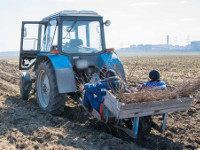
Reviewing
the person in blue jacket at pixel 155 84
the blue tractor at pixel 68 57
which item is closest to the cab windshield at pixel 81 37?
the blue tractor at pixel 68 57

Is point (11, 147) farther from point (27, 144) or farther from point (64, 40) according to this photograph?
point (64, 40)

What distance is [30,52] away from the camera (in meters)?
7.38

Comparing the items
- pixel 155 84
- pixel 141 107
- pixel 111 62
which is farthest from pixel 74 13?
pixel 141 107

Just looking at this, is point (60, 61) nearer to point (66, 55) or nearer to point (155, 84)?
point (66, 55)

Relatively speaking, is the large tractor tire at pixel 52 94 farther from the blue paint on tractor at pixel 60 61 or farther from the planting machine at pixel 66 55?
the blue paint on tractor at pixel 60 61

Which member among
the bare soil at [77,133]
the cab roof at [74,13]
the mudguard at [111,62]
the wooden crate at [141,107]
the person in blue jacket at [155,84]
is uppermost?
the cab roof at [74,13]

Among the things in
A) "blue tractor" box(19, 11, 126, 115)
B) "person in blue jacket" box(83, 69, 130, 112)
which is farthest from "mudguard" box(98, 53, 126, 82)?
"person in blue jacket" box(83, 69, 130, 112)

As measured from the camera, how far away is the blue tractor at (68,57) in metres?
5.58

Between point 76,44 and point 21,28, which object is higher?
point 21,28

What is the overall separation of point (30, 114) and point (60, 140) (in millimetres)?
1723

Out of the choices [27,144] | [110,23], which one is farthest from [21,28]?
[27,144]

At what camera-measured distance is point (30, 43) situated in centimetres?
734

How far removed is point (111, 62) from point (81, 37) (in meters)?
1.11

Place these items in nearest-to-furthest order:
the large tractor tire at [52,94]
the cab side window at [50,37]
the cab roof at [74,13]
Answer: the large tractor tire at [52,94] → the cab roof at [74,13] → the cab side window at [50,37]
